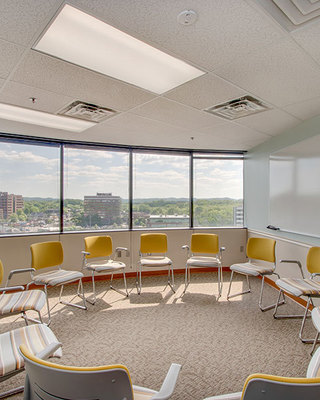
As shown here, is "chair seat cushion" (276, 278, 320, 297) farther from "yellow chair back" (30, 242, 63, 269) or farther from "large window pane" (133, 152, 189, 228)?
"yellow chair back" (30, 242, 63, 269)

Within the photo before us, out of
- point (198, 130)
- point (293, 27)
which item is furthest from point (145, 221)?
point (293, 27)

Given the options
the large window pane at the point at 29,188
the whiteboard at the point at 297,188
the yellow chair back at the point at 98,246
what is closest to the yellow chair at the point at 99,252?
the yellow chair back at the point at 98,246

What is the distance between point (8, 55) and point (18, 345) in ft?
7.26

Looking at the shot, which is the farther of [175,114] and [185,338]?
[175,114]

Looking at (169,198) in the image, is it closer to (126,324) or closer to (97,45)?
(126,324)

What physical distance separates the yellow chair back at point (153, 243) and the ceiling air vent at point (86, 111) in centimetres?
220

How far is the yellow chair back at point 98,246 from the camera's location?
423cm

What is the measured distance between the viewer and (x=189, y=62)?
2123mm

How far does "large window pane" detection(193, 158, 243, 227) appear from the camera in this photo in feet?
18.6

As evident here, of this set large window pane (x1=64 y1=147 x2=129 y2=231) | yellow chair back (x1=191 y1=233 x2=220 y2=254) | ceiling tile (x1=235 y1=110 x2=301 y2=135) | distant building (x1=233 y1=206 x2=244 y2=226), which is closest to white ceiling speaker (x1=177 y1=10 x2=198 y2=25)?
ceiling tile (x1=235 y1=110 x2=301 y2=135)

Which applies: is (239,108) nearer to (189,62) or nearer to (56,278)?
(189,62)

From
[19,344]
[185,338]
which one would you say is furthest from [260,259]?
[19,344]

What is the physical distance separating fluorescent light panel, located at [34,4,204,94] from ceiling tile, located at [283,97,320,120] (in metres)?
1.50

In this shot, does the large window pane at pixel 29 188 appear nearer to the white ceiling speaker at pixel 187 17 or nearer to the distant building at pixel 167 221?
the distant building at pixel 167 221
